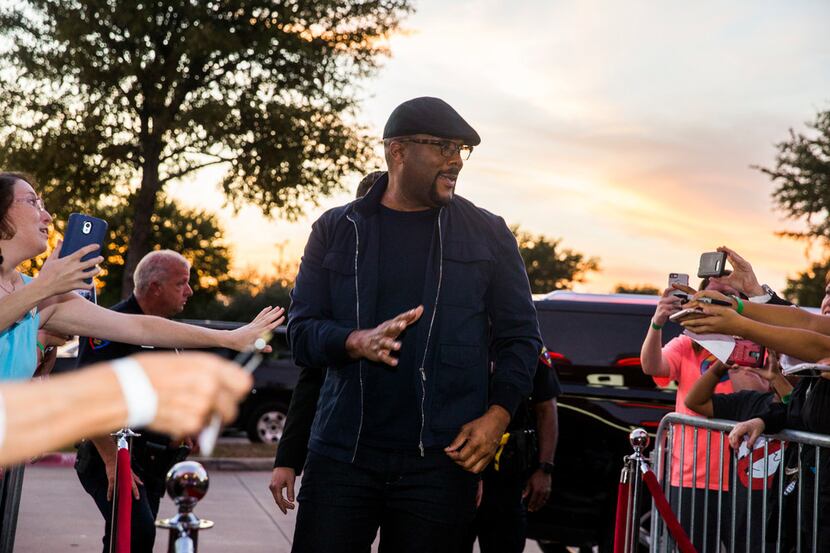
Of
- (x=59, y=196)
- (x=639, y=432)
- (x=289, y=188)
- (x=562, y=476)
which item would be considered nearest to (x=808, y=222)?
(x=289, y=188)

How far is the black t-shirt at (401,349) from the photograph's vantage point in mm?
3721

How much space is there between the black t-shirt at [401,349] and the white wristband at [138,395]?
1986 mm

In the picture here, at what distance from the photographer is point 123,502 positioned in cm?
457

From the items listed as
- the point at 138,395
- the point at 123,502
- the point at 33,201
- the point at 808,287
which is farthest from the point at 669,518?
the point at 808,287

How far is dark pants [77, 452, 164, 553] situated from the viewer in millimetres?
5172

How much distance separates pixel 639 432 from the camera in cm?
521

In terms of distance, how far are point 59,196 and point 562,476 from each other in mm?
19817

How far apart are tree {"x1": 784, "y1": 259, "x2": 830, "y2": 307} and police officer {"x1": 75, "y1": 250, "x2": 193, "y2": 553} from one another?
43.2m

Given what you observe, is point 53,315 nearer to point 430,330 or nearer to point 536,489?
point 430,330

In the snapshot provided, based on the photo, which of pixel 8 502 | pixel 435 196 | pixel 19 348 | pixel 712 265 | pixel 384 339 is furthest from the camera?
pixel 712 265

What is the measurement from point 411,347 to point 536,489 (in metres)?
1.91

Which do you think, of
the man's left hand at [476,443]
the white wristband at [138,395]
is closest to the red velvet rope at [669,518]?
the man's left hand at [476,443]

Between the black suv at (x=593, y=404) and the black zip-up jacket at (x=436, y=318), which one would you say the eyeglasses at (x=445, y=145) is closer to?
the black zip-up jacket at (x=436, y=318)

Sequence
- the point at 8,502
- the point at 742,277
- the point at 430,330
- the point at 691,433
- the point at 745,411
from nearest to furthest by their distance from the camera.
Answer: the point at 430,330 < the point at 8,502 < the point at 742,277 < the point at 745,411 < the point at 691,433
